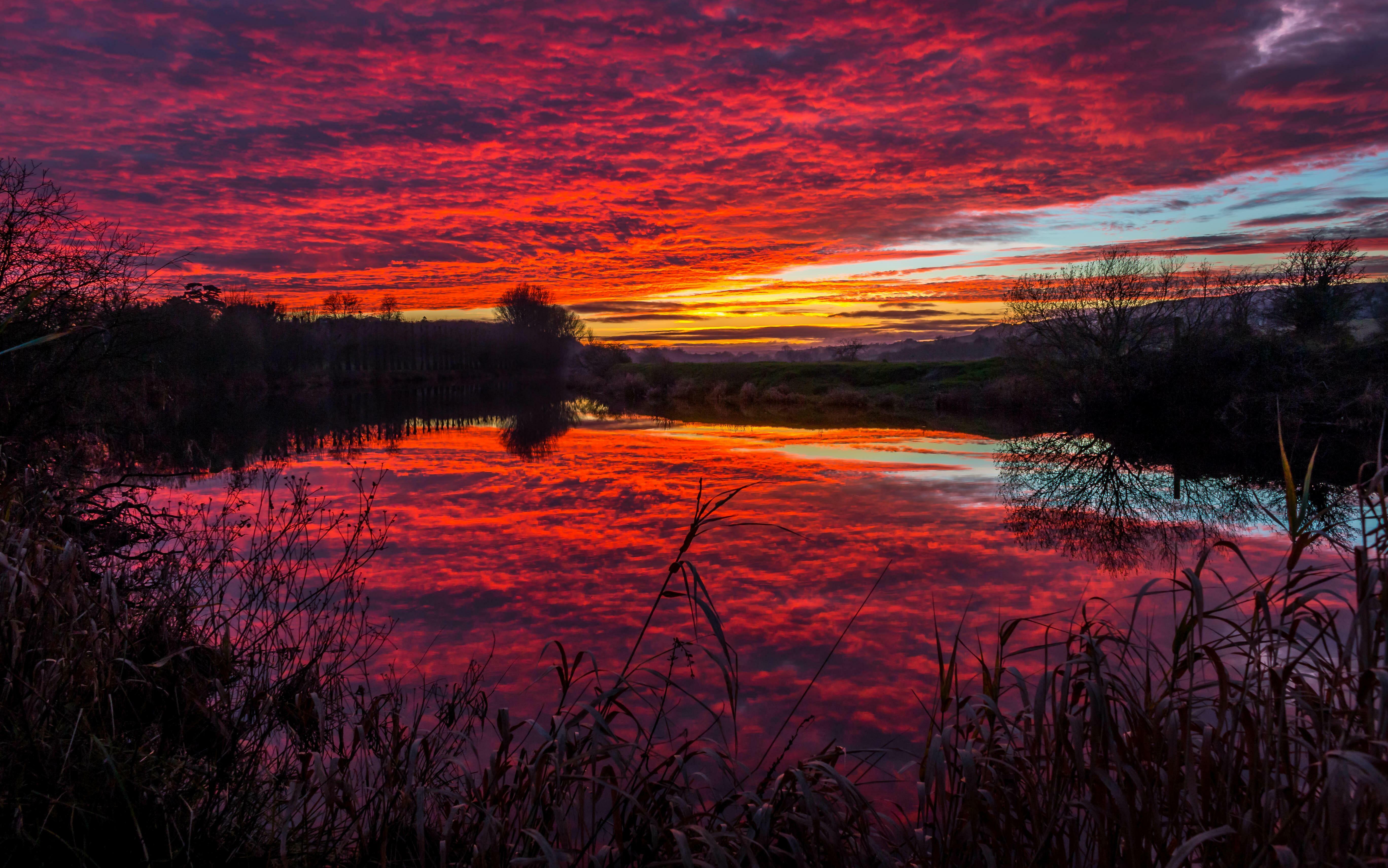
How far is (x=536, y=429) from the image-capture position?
28.6 m

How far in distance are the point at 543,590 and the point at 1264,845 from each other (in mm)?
7140

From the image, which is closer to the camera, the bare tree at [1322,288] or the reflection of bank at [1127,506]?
the reflection of bank at [1127,506]

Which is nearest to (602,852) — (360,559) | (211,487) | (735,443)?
(360,559)

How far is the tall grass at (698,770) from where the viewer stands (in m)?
2.64

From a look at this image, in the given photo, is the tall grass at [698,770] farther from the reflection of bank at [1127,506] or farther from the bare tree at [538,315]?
the bare tree at [538,315]

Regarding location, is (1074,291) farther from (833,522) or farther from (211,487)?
(211,487)

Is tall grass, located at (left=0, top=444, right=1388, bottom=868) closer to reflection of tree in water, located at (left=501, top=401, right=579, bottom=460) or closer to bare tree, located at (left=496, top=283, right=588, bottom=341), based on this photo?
reflection of tree in water, located at (left=501, top=401, right=579, bottom=460)

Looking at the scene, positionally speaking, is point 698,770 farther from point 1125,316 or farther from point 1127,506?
point 1125,316

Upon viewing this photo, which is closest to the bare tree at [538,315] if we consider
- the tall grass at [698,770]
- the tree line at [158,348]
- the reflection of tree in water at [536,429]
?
the tree line at [158,348]

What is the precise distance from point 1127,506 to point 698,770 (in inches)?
488

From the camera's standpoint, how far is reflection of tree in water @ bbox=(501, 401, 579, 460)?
21.5m

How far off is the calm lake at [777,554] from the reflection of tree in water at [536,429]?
2.10ft

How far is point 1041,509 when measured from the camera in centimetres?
1338

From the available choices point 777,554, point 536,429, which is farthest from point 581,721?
point 536,429
